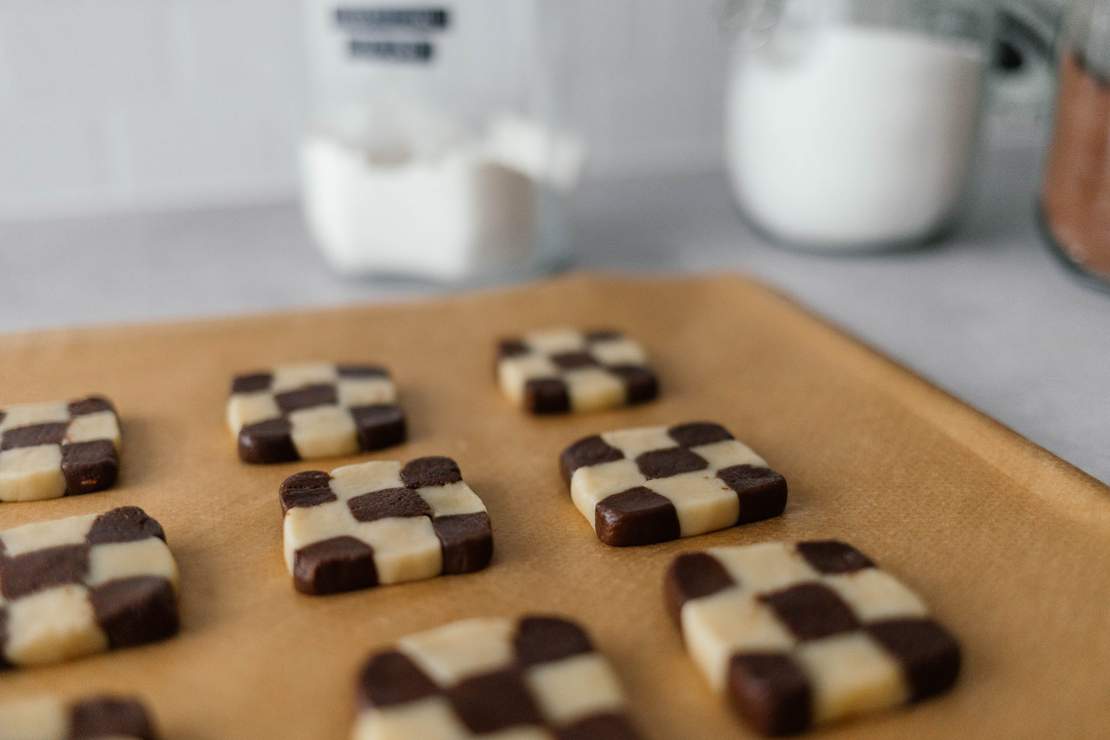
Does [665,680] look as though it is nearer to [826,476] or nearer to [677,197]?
[826,476]

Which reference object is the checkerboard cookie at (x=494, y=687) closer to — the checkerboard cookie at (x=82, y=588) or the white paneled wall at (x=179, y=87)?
the checkerboard cookie at (x=82, y=588)

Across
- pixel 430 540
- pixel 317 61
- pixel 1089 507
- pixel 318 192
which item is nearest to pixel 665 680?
pixel 430 540

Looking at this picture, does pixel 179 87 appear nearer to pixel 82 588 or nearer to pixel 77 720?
pixel 82 588

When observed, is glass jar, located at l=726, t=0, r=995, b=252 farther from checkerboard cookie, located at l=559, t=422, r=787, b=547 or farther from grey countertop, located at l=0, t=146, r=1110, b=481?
checkerboard cookie, located at l=559, t=422, r=787, b=547

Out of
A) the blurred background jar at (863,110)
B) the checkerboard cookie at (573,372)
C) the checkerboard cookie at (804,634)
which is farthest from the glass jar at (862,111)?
the checkerboard cookie at (804,634)

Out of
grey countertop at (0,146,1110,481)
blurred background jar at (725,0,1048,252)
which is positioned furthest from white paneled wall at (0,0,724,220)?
blurred background jar at (725,0,1048,252)

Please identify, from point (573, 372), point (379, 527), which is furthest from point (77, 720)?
point (573, 372)
